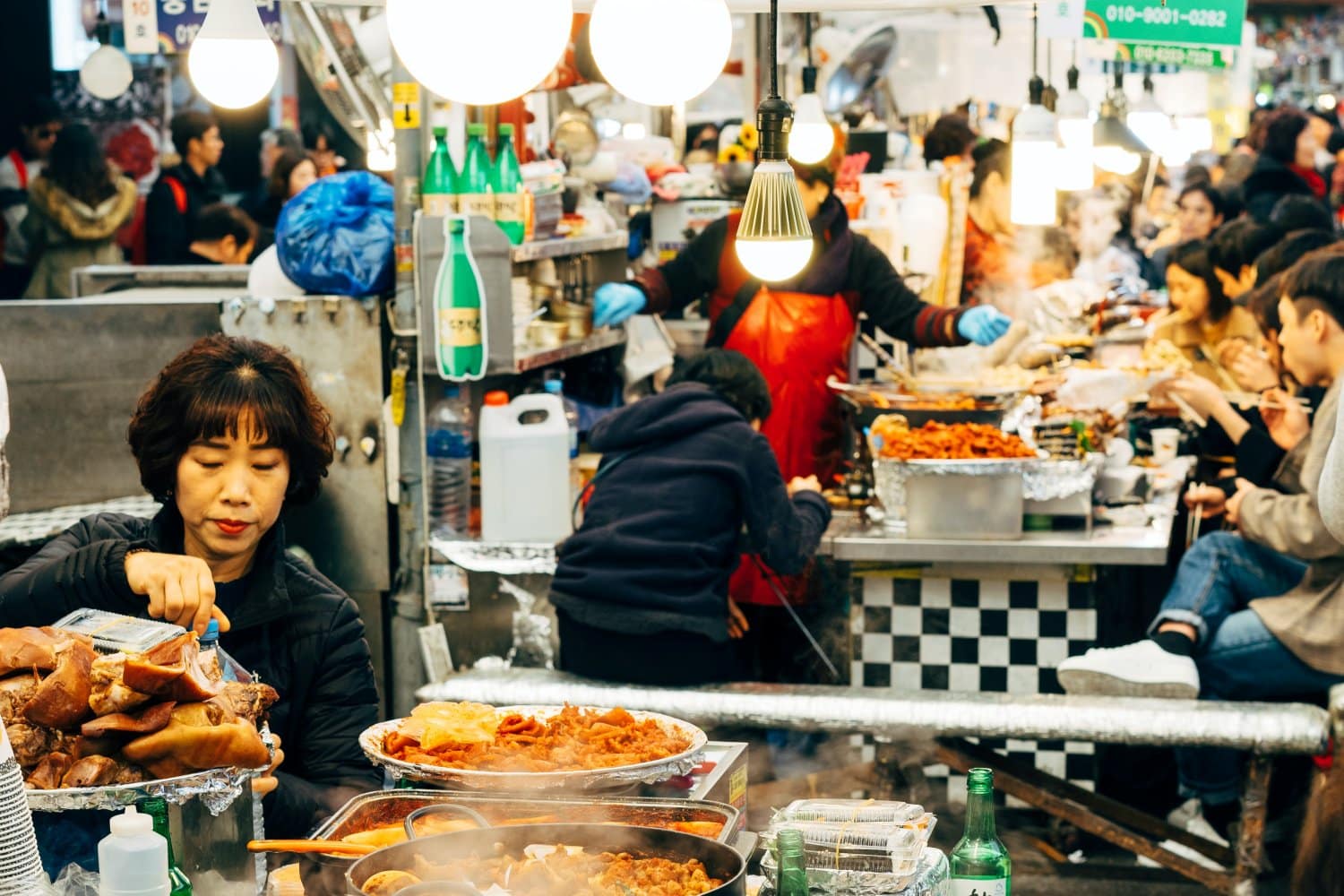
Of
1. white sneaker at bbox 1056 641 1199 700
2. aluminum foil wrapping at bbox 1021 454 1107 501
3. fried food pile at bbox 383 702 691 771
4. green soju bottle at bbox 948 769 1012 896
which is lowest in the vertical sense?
white sneaker at bbox 1056 641 1199 700

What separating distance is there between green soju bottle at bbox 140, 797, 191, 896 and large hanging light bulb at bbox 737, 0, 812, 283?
1964mm

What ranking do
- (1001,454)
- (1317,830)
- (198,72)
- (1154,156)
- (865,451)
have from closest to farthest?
(1317,830)
(198,72)
(1001,454)
(865,451)
(1154,156)

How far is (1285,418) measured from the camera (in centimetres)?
570

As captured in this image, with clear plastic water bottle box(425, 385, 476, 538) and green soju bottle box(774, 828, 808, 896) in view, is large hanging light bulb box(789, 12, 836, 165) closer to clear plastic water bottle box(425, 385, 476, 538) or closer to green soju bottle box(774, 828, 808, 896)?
clear plastic water bottle box(425, 385, 476, 538)

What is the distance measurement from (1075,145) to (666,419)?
350 cm

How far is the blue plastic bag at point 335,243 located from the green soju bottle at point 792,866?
3629 mm

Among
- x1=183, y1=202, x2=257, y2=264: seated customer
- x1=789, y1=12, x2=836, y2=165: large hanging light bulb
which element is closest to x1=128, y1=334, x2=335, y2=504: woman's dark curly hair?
x1=789, y1=12, x2=836, y2=165: large hanging light bulb

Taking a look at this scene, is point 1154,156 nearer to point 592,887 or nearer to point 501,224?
point 501,224

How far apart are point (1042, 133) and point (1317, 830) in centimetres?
475

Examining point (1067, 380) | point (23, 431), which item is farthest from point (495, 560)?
point (1067, 380)

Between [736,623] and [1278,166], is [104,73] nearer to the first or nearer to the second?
[736,623]

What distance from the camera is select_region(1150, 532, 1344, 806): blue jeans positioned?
539cm

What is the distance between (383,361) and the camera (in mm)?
5738

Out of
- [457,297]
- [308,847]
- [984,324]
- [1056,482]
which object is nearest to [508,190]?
[457,297]
